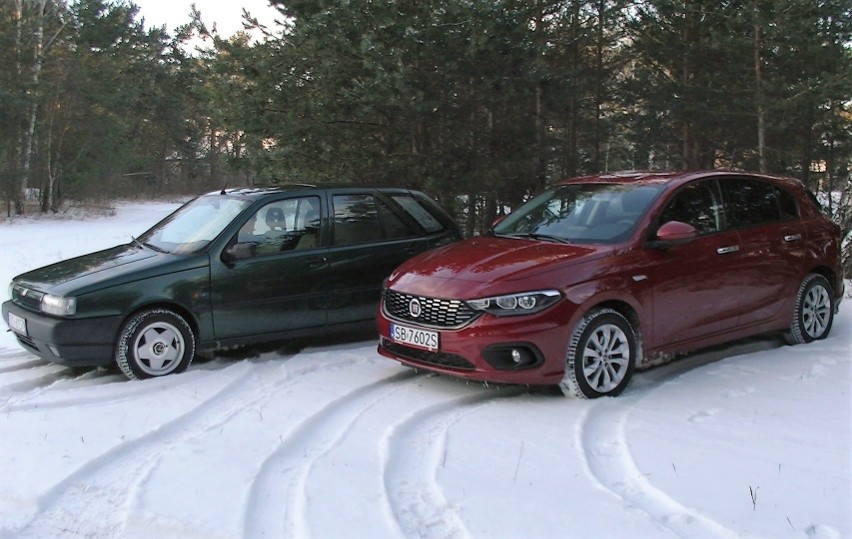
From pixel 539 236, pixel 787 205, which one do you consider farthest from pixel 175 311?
pixel 787 205

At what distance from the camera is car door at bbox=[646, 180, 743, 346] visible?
19.2ft

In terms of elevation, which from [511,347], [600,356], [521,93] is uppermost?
[521,93]

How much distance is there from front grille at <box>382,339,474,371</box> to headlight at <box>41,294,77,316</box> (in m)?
2.42

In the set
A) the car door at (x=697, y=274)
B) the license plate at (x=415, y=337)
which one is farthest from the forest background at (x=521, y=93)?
the license plate at (x=415, y=337)

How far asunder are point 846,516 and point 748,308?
320 centimetres

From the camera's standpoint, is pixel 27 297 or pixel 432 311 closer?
pixel 432 311

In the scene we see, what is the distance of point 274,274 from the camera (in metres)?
6.79

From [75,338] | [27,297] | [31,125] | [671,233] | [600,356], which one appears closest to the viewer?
[600,356]

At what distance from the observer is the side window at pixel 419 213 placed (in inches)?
309

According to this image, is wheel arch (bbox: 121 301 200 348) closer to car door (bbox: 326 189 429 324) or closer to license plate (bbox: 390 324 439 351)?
car door (bbox: 326 189 429 324)

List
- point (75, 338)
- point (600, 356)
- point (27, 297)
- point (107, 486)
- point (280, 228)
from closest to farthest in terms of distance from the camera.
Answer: point (107, 486), point (600, 356), point (75, 338), point (27, 297), point (280, 228)

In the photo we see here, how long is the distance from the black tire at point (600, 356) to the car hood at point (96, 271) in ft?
11.1

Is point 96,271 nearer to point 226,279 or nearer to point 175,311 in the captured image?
point 175,311

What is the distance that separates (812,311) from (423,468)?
4.70 metres
